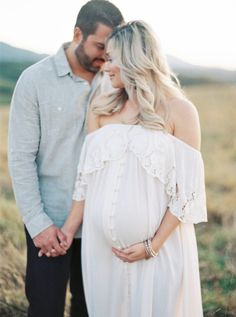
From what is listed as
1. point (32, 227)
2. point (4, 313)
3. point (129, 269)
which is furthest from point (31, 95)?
point (4, 313)

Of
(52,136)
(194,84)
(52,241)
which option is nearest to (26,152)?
(52,136)

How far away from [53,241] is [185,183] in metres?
0.61

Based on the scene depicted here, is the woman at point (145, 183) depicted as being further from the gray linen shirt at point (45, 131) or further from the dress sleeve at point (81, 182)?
the gray linen shirt at point (45, 131)

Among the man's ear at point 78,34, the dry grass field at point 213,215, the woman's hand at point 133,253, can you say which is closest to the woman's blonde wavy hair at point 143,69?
the man's ear at point 78,34

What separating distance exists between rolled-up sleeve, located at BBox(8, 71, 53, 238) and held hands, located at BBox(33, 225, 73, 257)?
0.02 m

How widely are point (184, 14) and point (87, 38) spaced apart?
729 millimetres

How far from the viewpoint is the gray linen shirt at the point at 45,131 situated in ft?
8.75

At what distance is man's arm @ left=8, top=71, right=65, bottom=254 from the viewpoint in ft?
8.73

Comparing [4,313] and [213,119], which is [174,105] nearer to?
[213,119]

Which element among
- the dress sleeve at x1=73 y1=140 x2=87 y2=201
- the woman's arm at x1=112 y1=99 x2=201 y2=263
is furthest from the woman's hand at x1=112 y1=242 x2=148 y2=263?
the dress sleeve at x1=73 y1=140 x2=87 y2=201

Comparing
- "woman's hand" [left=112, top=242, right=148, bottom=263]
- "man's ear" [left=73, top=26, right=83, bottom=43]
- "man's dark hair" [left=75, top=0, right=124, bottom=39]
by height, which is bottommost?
"woman's hand" [left=112, top=242, right=148, bottom=263]

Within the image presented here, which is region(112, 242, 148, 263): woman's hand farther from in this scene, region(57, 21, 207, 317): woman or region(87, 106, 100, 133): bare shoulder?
region(87, 106, 100, 133): bare shoulder

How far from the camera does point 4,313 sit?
3.58 metres

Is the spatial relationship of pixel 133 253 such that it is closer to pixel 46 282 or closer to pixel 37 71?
pixel 46 282
